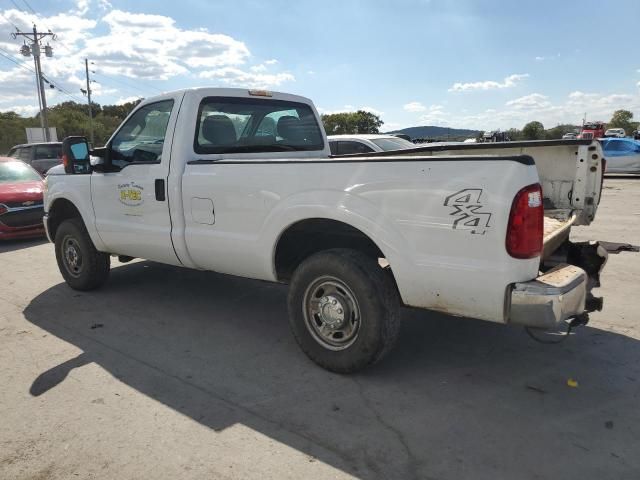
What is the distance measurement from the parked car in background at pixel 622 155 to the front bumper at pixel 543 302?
18991mm

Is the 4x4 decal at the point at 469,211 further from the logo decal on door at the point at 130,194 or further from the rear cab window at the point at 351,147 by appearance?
the rear cab window at the point at 351,147

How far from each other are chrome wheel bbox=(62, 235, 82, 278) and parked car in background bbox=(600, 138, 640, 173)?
19.1 meters

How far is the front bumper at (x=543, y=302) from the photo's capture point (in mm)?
2725

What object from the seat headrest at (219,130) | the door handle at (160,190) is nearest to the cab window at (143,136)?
the door handle at (160,190)

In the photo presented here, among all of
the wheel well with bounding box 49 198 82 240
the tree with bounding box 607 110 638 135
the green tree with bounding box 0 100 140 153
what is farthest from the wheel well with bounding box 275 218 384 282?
the tree with bounding box 607 110 638 135

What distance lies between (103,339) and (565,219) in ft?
12.8

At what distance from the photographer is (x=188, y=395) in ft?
10.9

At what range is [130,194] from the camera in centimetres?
475

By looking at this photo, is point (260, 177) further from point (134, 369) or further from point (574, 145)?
point (574, 145)

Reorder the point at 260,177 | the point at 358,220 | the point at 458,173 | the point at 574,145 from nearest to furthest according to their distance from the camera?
the point at 458,173, the point at 358,220, the point at 260,177, the point at 574,145

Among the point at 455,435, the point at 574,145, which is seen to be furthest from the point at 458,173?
the point at 574,145

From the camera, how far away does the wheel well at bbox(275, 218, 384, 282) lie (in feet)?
11.9

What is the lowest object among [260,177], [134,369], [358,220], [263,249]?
[134,369]

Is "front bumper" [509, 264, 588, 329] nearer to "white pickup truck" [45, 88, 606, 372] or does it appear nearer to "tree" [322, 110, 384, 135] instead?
"white pickup truck" [45, 88, 606, 372]
